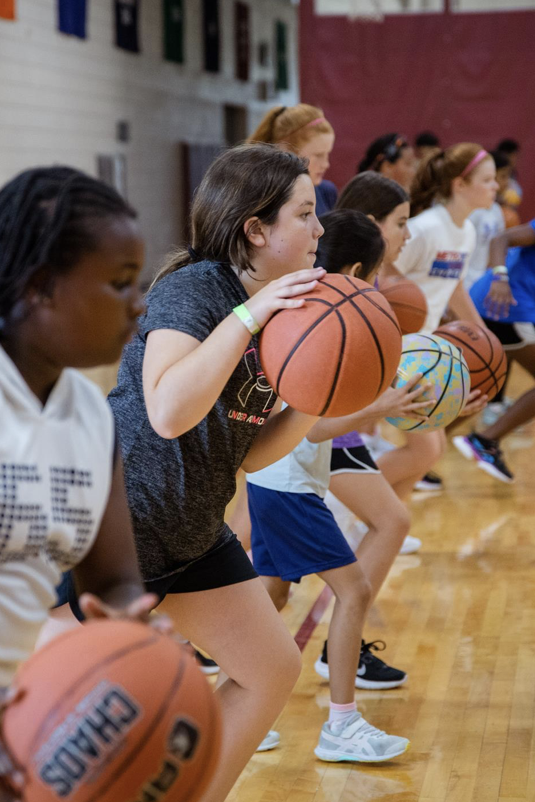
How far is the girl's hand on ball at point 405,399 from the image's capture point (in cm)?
270

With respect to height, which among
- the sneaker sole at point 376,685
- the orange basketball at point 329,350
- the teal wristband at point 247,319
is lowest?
the sneaker sole at point 376,685

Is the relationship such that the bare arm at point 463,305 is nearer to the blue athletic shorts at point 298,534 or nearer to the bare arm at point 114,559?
the blue athletic shorts at point 298,534

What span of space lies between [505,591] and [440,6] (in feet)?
30.8

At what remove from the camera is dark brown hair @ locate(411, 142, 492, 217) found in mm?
4785

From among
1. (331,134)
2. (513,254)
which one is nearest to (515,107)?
(513,254)

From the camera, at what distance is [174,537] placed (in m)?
2.19

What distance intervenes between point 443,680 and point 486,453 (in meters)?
2.63

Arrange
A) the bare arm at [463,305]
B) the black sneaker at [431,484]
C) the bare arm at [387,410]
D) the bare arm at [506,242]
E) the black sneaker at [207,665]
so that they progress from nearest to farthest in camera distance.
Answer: the bare arm at [387,410]
the black sneaker at [207,665]
the bare arm at [463,305]
the bare arm at [506,242]
the black sneaker at [431,484]

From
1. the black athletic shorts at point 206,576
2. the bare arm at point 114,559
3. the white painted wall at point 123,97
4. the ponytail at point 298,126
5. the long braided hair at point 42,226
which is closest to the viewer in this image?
the long braided hair at point 42,226

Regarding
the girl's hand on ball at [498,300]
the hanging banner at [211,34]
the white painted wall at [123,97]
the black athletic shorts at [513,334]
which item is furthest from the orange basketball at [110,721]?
the hanging banner at [211,34]

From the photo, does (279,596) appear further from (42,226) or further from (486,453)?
(486,453)

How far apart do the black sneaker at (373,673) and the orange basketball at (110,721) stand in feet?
6.85

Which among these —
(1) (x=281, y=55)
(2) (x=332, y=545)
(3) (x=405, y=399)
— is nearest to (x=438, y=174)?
(3) (x=405, y=399)

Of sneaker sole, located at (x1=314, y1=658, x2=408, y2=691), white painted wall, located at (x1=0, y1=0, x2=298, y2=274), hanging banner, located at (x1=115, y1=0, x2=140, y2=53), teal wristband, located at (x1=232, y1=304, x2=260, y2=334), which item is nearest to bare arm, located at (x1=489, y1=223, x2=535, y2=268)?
sneaker sole, located at (x1=314, y1=658, x2=408, y2=691)
